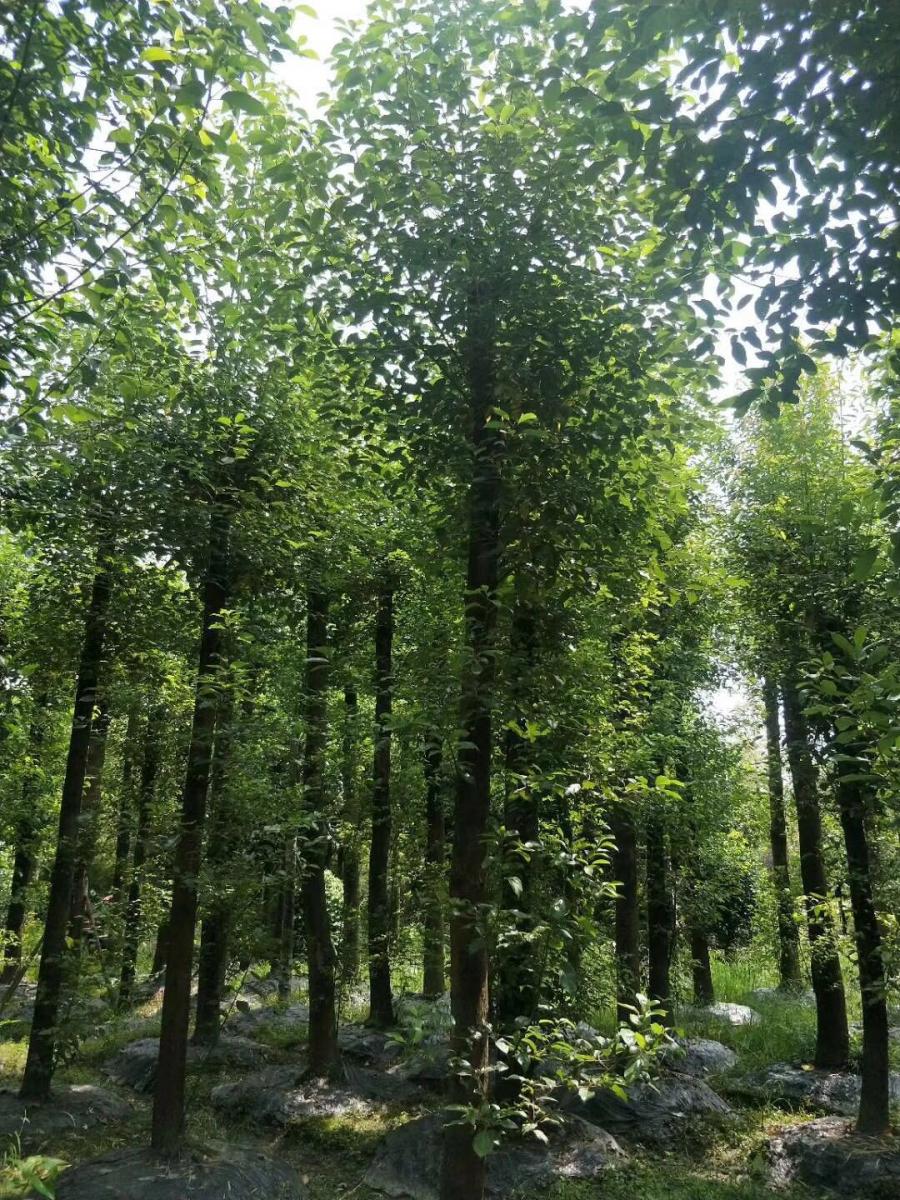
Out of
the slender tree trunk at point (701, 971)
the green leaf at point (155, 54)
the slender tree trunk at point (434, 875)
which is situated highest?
the green leaf at point (155, 54)

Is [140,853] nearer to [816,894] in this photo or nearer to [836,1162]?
[816,894]

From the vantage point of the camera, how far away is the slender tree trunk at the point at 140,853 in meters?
9.91

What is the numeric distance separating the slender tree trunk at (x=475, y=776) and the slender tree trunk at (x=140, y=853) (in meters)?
4.33

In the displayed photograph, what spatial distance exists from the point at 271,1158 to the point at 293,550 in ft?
19.8

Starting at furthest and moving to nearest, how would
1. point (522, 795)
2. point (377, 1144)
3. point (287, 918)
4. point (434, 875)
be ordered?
1. point (287, 918)
2. point (377, 1144)
3. point (434, 875)
4. point (522, 795)

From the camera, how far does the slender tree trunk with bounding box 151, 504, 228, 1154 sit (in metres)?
7.96

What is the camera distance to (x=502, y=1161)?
27.8ft

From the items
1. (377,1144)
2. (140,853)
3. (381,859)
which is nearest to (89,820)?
(140,853)

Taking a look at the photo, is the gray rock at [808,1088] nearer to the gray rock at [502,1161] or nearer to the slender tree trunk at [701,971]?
the gray rock at [502,1161]

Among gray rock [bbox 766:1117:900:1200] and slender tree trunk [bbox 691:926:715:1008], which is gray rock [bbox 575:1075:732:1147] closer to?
gray rock [bbox 766:1117:900:1200]

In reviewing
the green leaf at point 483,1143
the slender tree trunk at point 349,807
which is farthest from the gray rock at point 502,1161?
the green leaf at point 483,1143

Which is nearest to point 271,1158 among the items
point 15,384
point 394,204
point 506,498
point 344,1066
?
point 344,1066

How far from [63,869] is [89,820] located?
0.91 metres

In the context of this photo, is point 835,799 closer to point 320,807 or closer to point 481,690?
point 320,807
